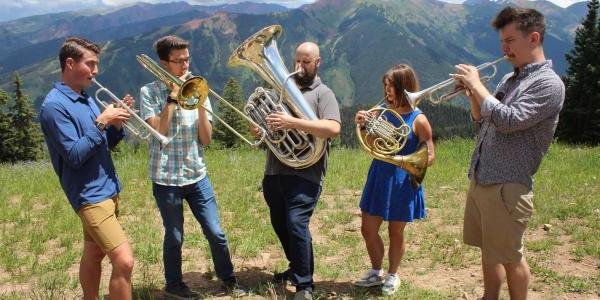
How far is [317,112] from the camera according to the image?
4.15 meters

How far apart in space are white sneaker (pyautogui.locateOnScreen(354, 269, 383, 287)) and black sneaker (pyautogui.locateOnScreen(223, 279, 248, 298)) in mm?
1117

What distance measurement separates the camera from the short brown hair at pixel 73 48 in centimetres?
345

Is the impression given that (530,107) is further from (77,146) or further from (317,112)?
(77,146)

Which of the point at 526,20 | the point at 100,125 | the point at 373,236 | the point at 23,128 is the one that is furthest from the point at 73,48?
the point at 23,128

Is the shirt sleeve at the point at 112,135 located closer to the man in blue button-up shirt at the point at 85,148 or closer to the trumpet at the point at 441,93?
the man in blue button-up shirt at the point at 85,148

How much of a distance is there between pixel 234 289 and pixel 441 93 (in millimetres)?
2609

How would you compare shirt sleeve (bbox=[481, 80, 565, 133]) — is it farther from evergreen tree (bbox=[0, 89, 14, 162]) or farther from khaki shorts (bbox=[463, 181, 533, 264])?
evergreen tree (bbox=[0, 89, 14, 162])

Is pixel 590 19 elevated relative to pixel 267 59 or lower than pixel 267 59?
elevated

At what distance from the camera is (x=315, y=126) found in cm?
391

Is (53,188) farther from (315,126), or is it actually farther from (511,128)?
(511,128)

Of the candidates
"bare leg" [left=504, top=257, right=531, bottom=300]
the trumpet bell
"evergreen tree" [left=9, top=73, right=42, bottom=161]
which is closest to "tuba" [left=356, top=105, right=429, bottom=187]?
"bare leg" [left=504, top=257, right=531, bottom=300]

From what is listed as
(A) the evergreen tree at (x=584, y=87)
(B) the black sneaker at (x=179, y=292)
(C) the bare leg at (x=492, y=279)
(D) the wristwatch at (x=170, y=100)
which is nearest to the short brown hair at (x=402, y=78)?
(C) the bare leg at (x=492, y=279)

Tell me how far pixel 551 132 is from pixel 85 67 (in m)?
3.42

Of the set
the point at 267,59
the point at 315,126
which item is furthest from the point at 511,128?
the point at 267,59
